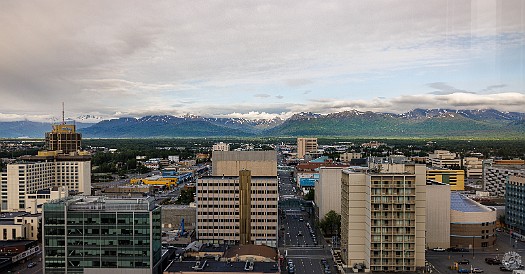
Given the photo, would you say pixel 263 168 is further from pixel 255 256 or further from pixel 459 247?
pixel 459 247

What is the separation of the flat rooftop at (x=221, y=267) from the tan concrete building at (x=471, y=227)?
90.8 feet

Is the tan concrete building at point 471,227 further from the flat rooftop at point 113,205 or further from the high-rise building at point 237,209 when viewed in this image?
the flat rooftop at point 113,205

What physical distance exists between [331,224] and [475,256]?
17.5 meters

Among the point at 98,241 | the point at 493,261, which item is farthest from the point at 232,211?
the point at 493,261

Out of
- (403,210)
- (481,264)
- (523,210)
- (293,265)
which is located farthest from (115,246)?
(523,210)

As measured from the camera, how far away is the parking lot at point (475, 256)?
160 feet

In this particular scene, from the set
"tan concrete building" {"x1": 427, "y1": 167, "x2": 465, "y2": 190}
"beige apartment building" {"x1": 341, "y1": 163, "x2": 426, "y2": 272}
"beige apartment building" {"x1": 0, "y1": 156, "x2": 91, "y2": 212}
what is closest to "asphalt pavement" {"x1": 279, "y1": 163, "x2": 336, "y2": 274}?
"beige apartment building" {"x1": 341, "y1": 163, "x2": 426, "y2": 272}

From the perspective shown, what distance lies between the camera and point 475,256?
5388cm

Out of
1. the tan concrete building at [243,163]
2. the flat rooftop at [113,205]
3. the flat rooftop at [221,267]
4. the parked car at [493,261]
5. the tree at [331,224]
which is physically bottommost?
the parked car at [493,261]

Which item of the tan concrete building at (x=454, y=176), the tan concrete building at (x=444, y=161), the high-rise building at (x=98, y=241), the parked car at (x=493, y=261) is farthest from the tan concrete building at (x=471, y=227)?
the tan concrete building at (x=444, y=161)

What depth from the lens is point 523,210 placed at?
204 feet

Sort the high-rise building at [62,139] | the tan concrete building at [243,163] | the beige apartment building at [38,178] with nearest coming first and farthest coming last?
the tan concrete building at [243,163]
the beige apartment building at [38,178]
the high-rise building at [62,139]

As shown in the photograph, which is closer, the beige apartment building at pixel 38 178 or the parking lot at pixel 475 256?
the parking lot at pixel 475 256

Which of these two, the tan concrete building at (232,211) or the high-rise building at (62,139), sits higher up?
the high-rise building at (62,139)
